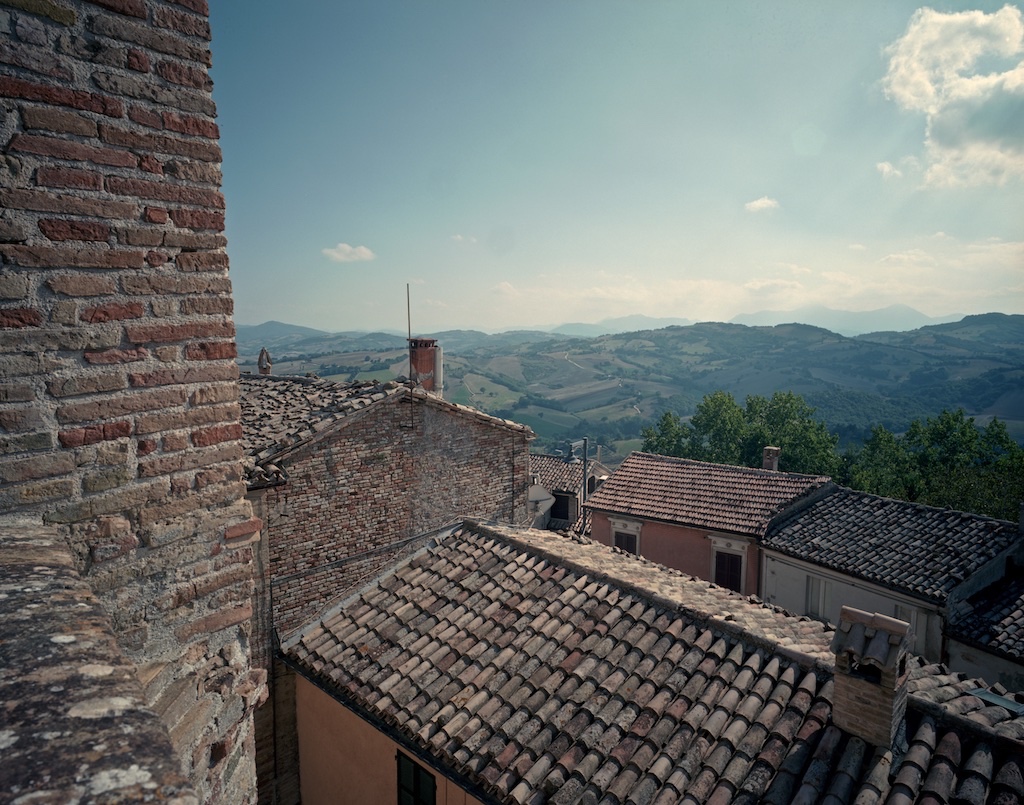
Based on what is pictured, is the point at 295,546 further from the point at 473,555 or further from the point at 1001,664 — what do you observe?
the point at 1001,664

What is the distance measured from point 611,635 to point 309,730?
197 inches

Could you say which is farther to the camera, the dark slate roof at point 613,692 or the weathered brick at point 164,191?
the dark slate roof at point 613,692

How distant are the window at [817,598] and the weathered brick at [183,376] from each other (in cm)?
1686

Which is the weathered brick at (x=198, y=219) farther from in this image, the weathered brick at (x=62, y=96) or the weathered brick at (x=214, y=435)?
the weathered brick at (x=214, y=435)

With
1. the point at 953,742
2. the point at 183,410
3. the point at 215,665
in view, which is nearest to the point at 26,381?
the point at 183,410

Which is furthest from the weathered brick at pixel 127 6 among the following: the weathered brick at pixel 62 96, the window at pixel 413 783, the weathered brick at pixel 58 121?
the window at pixel 413 783

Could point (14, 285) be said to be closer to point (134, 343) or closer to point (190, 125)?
point (134, 343)

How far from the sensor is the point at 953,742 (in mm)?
4898

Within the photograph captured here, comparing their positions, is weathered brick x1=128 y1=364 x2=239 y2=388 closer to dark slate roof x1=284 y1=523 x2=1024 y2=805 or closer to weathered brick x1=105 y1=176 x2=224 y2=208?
weathered brick x1=105 y1=176 x2=224 y2=208

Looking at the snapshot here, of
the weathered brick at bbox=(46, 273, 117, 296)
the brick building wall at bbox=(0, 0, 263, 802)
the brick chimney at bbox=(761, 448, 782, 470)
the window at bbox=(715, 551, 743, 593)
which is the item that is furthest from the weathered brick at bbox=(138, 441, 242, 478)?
the brick chimney at bbox=(761, 448, 782, 470)

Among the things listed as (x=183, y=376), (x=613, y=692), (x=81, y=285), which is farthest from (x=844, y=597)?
(x=81, y=285)

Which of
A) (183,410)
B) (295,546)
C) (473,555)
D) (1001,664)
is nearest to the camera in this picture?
(183,410)

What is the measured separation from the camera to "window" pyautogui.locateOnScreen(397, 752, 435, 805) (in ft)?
21.5

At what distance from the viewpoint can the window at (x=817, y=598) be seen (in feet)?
50.2
